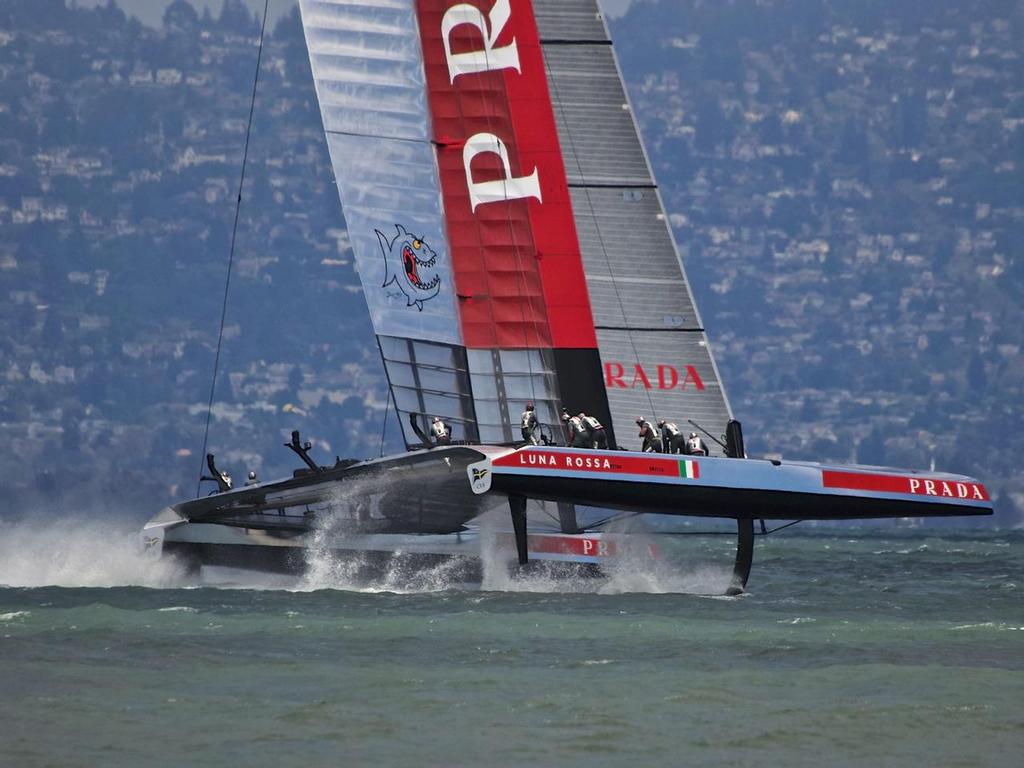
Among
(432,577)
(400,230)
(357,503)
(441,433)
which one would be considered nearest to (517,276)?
(400,230)

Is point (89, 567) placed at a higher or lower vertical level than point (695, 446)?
lower

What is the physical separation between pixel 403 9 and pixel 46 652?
10800mm

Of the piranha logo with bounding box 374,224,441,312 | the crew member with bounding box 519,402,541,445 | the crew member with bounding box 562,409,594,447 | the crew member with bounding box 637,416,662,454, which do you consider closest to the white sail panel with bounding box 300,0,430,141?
the piranha logo with bounding box 374,224,441,312

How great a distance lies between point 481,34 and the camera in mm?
28172

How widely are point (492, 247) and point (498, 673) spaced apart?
9.56 metres

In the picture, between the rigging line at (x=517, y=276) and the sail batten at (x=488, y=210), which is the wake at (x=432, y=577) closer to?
the sail batten at (x=488, y=210)

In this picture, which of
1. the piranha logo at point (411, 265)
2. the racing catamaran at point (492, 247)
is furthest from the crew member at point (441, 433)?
the piranha logo at point (411, 265)

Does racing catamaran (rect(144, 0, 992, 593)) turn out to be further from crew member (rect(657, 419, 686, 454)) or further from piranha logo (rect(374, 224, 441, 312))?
crew member (rect(657, 419, 686, 454))

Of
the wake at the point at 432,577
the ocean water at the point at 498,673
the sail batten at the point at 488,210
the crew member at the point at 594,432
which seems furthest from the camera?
the sail batten at the point at 488,210

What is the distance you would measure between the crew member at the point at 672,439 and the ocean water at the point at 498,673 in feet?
6.02

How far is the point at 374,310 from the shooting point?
28.3 meters

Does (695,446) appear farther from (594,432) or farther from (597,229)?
(597,229)

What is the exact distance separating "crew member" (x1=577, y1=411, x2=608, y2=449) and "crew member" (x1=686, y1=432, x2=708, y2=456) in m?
1.02

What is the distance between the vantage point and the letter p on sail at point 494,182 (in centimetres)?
2802
